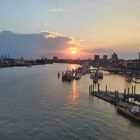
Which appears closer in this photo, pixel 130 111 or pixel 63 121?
pixel 63 121

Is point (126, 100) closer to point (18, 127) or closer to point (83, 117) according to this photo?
point (83, 117)

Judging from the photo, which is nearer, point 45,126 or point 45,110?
point 45,126

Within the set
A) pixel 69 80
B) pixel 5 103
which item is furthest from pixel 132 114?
pixel 69 80

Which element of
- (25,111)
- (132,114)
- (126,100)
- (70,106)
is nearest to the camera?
Answer: (132,114)

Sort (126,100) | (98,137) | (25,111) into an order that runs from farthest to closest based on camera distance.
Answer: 1. (126,100)
2. (25,111)
3. (98,137)

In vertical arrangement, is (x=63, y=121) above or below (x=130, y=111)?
below

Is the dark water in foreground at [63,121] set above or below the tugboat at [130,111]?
below

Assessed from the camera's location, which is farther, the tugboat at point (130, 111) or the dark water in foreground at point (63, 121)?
the tugboat at point (130, 111)

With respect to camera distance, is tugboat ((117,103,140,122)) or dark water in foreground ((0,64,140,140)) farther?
tugboat ((117,103,140,122))

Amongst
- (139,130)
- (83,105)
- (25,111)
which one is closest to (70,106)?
(83,105)

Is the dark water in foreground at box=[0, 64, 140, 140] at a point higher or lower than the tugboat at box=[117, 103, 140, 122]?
lower
